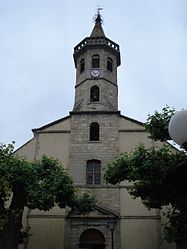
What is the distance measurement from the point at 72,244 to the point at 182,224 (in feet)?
28.6

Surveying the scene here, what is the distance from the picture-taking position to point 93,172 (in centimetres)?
2320

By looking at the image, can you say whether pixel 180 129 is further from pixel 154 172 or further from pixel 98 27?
pixel 98 27

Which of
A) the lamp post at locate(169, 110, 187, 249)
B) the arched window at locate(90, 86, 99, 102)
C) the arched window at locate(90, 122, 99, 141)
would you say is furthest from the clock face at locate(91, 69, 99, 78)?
the lamp post at locate(169, 110, 187, 249)

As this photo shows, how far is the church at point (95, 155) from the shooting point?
21.2 meters

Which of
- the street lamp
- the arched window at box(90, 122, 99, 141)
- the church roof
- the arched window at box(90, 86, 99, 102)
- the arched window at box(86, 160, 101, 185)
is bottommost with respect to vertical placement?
the street lamp

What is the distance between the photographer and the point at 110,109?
25.4m

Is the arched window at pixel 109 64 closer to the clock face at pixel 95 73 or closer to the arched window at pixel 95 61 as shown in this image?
the arched window at pixel 95 61

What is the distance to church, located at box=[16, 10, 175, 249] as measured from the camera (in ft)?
69.6

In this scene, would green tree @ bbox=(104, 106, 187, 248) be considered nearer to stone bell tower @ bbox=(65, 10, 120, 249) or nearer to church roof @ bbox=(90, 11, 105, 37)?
stone bell tower @ bbox=(65, 10, 120, 249)

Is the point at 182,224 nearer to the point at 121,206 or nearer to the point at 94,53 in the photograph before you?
the point at 121,206

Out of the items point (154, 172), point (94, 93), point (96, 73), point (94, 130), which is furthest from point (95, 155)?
point (154, 172)

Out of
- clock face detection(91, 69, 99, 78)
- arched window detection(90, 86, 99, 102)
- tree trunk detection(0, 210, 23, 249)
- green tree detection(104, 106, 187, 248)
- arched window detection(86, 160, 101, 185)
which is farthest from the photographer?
clock face detection(91, 69, 99, 78)

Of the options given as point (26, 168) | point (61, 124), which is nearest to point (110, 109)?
point (61, 124)

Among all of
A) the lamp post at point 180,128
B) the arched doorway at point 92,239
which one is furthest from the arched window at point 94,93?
the lamp post at point 180,128
